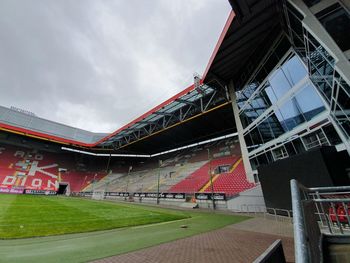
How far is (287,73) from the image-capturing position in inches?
496

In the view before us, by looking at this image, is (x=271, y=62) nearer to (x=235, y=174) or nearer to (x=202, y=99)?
(x=202, y=99)

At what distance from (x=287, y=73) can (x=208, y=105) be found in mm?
13609

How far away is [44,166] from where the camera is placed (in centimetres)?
4734

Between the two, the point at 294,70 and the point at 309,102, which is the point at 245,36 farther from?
the point at 309,102

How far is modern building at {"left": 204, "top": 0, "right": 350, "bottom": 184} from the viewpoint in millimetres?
8461

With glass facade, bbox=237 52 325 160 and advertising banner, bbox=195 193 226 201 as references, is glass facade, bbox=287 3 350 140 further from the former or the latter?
advertising banner, bbox=195 193 226 201

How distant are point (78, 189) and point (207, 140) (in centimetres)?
3506

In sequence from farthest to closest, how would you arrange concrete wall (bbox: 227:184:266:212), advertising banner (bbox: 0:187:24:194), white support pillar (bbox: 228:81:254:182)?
advertising banner (bbox: 0:187:24:194)
white support pillar (bbox: 228:81:254:182)
concrete wall (bbox: 227:184:266:212)

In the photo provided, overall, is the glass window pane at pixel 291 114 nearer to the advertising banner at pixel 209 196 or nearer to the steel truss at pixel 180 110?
the steel truss at pixel 180 110

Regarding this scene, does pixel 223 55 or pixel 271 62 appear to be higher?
pixel 223 55

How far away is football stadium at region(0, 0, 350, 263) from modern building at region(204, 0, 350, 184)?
0.21 ft

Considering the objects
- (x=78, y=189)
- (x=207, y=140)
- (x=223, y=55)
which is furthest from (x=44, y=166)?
(x=223, y=55)

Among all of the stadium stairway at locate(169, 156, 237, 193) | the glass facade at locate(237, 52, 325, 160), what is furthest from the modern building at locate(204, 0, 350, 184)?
the stadium stairway at locate(169, 156, 237, 193)

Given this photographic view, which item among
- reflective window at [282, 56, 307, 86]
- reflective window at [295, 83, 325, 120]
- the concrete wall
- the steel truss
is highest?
the steel truss
